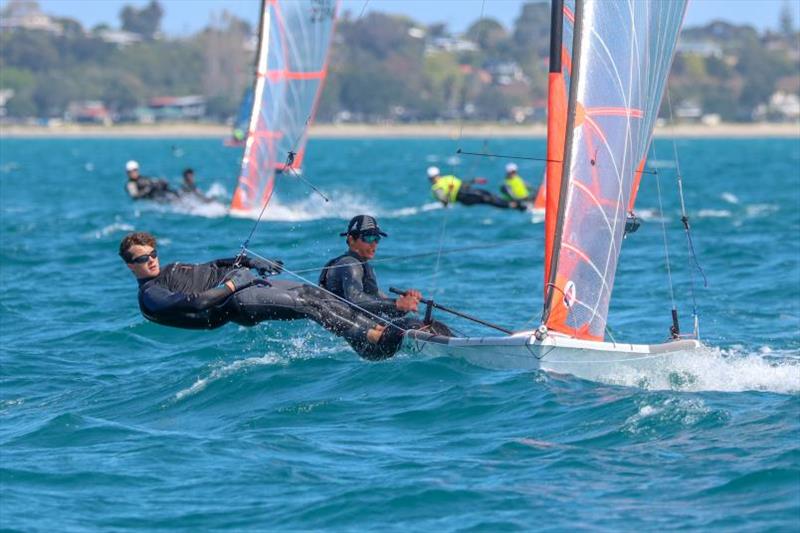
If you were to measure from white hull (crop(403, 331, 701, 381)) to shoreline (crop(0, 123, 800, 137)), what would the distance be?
461ft

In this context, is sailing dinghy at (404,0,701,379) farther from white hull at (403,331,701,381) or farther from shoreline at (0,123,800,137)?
shoreline at (0,123,800,137)

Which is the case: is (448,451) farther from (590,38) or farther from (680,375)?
(590,38)

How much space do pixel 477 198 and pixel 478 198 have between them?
24 millimetres

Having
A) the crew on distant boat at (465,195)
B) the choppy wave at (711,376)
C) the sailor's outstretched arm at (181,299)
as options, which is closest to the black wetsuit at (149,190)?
the crew on distant boat at (465,195)

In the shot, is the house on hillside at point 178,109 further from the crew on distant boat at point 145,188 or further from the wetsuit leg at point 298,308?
the wetsuit leg at point 298,308

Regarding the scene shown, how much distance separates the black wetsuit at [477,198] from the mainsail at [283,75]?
349 centimetres

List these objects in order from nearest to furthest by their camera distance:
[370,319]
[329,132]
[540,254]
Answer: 1. [370,319]
2. [540,254]
3. [329,132]

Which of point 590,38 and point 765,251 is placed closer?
point 590,38

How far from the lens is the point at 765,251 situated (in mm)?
22453

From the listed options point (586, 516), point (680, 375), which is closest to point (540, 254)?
point (680, 375)

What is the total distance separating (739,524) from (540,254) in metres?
14.3

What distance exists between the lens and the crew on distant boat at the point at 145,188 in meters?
30.4

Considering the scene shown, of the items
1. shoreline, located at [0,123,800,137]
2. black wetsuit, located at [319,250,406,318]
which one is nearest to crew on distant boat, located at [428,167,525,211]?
black wetsuit, located at [319,250,406,318]

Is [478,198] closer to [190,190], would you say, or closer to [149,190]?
[190,190]
